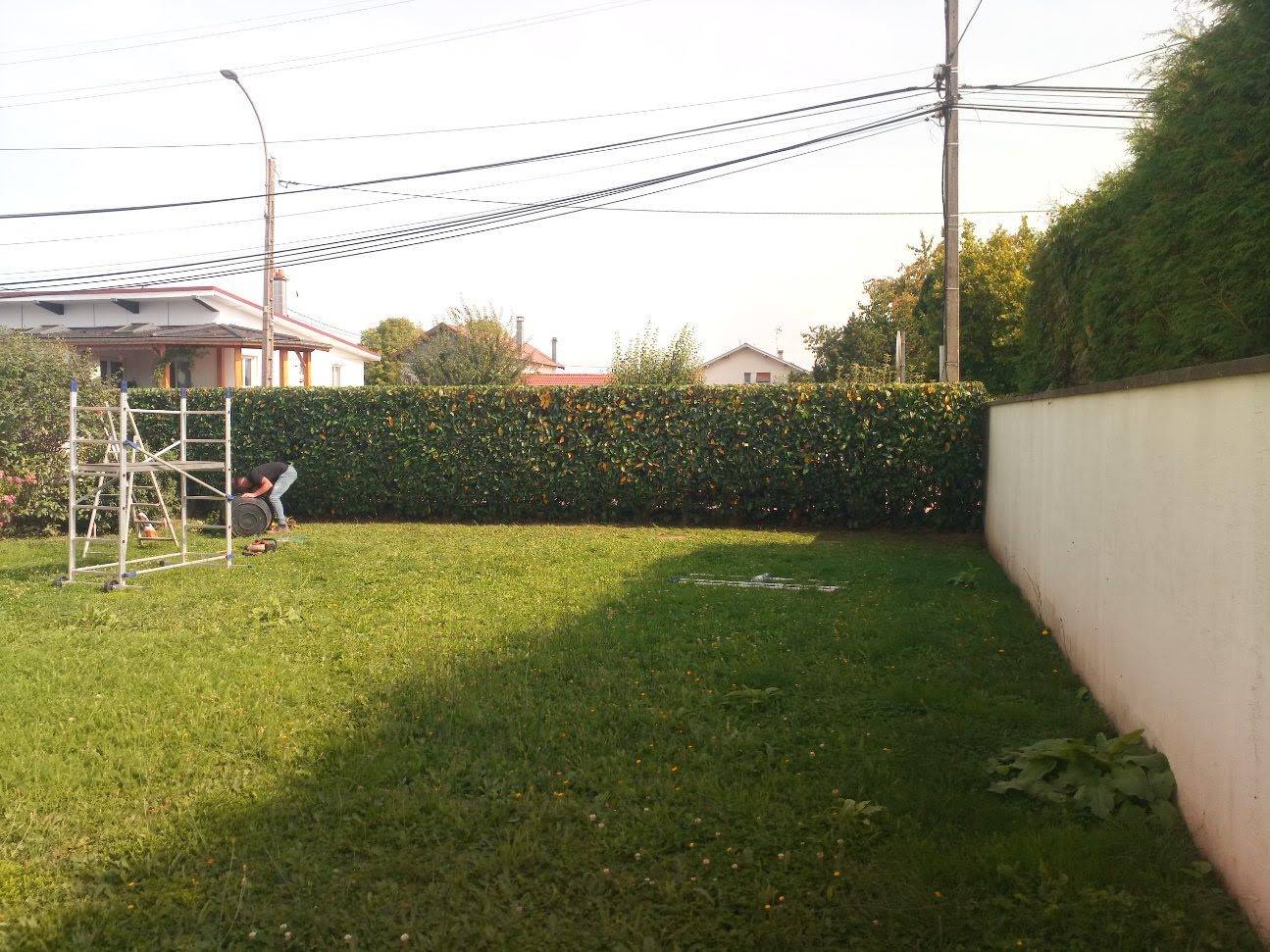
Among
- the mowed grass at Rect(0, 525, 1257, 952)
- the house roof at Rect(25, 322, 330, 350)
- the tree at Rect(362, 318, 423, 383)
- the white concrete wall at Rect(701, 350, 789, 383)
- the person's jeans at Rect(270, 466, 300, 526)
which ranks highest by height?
the tree at Rect(362, 318, 423, 383)

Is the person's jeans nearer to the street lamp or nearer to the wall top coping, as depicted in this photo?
the street lamp

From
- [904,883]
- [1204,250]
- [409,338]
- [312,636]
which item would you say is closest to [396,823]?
[904,883]

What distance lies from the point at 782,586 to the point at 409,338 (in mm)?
58049

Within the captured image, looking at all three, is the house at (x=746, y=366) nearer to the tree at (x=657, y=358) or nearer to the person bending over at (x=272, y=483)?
the tree at (x=657, y=358)

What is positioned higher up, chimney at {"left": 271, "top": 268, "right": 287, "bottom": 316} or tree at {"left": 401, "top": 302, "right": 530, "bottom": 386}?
chimney at {"left": 271, "top": 268, "right": 287, "bottom": 316}

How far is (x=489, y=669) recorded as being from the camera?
654 centimetres

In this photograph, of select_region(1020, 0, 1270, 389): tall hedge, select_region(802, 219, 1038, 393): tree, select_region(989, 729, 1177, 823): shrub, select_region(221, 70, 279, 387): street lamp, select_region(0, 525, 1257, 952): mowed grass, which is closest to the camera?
select_region(0, 525, 1257, 952): mowed grass

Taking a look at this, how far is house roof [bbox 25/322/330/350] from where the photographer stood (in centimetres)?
2962

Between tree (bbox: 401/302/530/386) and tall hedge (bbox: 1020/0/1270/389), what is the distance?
59.0ft

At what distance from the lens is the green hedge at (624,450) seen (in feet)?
46.7

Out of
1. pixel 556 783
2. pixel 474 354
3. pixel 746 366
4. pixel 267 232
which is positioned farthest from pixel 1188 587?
pixel 746 366

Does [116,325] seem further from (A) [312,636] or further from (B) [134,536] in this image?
(A) [312,636]

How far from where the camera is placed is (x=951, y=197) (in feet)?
49.4

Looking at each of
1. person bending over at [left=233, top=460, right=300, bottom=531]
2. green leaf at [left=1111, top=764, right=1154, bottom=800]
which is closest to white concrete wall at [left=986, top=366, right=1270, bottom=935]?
green leaf at [left=1111, top=764, right=1154, bottom=800]
